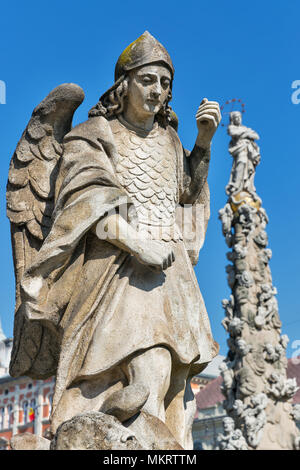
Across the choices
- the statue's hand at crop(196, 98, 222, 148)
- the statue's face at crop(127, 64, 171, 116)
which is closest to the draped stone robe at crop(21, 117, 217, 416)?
the statue's face at crop(127, 64, 171, 116)

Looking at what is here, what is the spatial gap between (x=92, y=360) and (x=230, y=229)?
14.3 m

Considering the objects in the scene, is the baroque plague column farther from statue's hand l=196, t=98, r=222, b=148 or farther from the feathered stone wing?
statue's hand l=196, t=98, r=222, b=148

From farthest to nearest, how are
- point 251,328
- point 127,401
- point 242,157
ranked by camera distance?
point 242,157
point 251,328
point 127,401

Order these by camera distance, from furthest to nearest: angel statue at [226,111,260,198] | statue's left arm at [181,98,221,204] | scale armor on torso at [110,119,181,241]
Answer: angel statue at [226,111,260,198], statue's left arm at [181,98,221,204], scale armor on torso at [110,119,181,241]

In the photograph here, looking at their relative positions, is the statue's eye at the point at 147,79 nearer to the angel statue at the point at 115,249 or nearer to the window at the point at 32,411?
the angel statue at the point at 115,249

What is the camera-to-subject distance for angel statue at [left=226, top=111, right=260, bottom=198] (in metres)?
19.1

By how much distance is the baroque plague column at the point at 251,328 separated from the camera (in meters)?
16.3

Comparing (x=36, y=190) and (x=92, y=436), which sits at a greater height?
(x=36, y=190)

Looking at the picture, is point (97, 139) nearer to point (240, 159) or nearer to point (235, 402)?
point (235, 402)

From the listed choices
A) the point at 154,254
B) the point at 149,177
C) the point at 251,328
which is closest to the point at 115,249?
the point at 154,254

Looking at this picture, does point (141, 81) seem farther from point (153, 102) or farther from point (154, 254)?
point (154, 254)

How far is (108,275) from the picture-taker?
5156 millimetres

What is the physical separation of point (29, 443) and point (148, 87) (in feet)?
8.85

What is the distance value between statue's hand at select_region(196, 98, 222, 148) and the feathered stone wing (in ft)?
3.07
